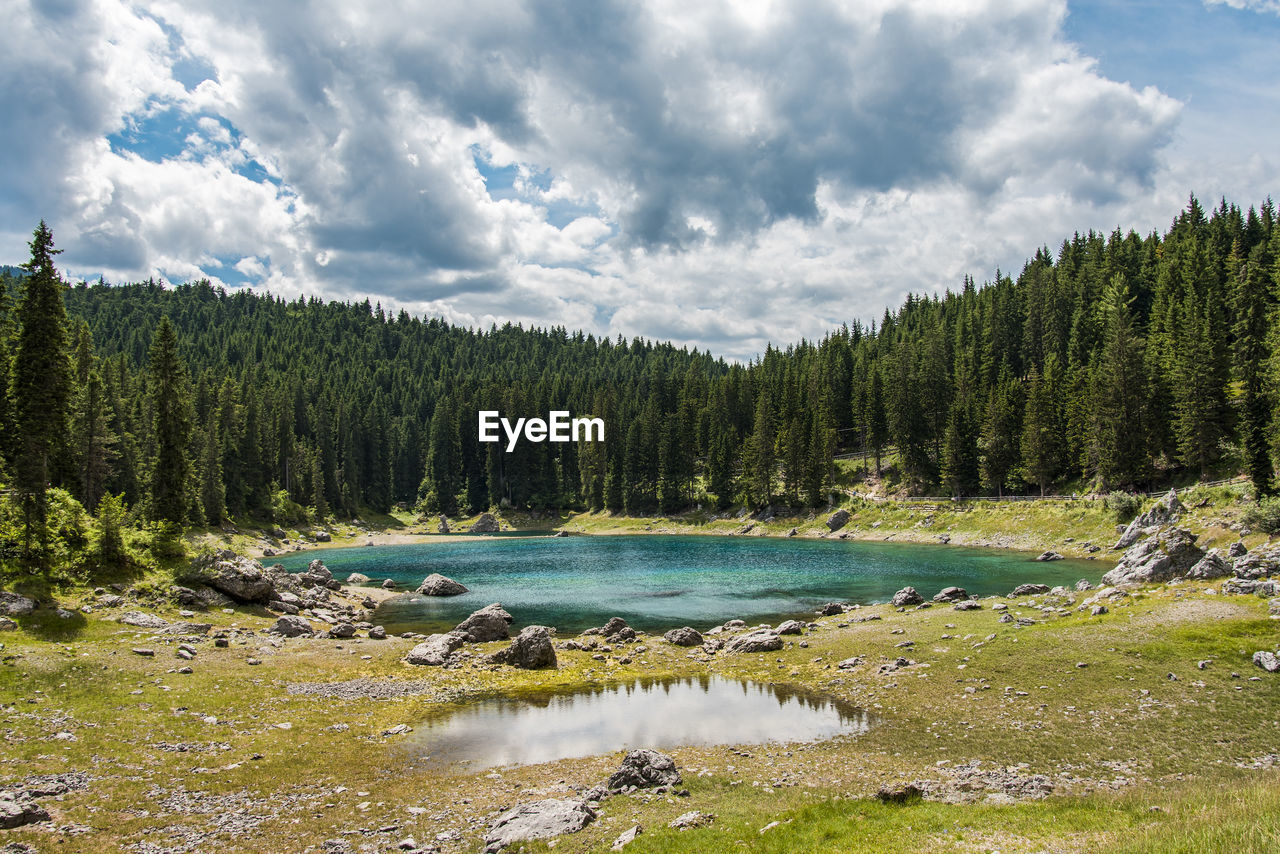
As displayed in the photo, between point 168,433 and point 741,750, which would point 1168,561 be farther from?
point 168,433

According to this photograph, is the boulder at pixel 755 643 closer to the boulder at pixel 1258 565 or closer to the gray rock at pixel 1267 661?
the gray rock at pixel 1267 661

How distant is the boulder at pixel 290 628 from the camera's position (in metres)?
35.3

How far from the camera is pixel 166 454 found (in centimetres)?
5300

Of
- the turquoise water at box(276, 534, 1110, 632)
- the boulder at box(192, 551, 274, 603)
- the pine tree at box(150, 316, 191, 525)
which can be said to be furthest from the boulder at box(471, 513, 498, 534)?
the boulder at box(192, 551, 274, 603)

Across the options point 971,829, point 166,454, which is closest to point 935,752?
point 971,829

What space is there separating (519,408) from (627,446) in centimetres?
4134

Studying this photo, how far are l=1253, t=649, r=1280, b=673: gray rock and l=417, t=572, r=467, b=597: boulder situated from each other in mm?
50485

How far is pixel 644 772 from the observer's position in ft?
54.1

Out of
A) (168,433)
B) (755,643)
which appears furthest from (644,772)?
(168,433)

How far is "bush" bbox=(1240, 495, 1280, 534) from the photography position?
40438mm

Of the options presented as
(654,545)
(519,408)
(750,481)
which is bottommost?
(654,545)

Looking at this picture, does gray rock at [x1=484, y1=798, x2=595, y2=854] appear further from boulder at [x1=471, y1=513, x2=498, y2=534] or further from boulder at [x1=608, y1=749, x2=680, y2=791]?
boulder at [x1=471, y1=513, x2=498, y2=534]

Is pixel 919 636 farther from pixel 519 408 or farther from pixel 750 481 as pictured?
pixel 519 408

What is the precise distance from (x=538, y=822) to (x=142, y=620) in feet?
87.3
